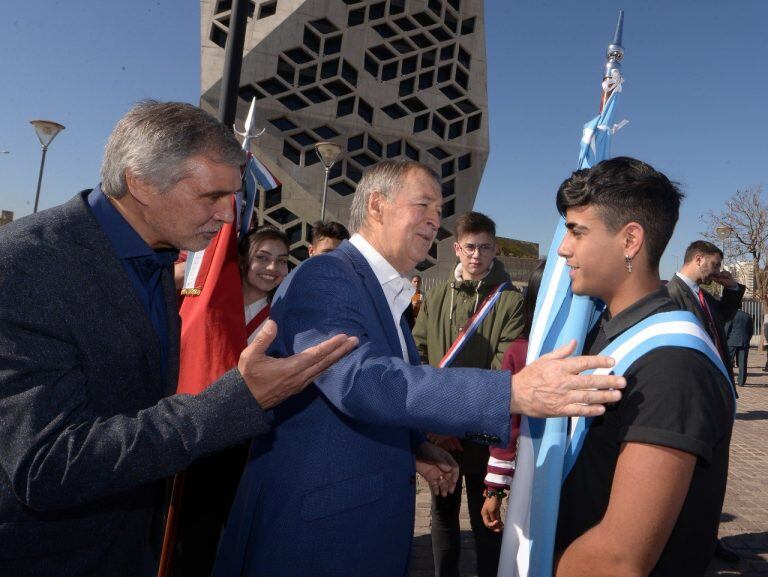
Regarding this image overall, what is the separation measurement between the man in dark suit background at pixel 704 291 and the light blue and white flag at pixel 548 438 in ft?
8.13

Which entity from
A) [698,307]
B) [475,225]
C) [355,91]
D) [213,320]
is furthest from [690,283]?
[355,91]

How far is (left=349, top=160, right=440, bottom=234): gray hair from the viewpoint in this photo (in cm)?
211

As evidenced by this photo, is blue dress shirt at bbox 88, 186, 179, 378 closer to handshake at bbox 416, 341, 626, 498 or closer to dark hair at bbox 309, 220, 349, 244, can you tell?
handshake at bbox 416, 341, 626, 498

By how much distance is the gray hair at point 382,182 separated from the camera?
2.11 meters

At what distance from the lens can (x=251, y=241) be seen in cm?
406

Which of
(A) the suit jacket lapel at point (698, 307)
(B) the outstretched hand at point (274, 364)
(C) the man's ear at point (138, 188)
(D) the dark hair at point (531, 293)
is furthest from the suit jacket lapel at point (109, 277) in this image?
(A) the suit jacket lapel at point (698, 307)

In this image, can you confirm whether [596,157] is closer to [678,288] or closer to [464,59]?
[678,288]

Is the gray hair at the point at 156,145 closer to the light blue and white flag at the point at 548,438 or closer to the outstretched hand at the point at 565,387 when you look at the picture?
the outstretched hand at the point at 565,387

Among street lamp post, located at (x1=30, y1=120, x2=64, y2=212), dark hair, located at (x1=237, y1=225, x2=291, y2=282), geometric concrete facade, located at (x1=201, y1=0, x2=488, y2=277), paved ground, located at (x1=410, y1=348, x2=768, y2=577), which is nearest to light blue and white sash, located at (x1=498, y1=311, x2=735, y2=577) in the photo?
paved ground, located at (x1=410, y1=348, x2=768, y2=577)

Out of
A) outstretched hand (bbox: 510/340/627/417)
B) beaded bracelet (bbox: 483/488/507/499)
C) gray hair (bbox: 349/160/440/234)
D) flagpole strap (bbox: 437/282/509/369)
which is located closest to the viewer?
outstretched hand (bbox: 510/340/627/417)

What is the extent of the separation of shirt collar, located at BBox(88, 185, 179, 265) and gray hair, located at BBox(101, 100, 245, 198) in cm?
4

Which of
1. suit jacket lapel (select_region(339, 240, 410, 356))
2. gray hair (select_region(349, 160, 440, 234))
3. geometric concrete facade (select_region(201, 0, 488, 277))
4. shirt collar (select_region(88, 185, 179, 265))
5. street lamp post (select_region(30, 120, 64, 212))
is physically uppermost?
geometric concrete facade (select_region(201, 0, 488, 277))

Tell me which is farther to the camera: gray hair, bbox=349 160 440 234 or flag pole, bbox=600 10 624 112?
flag pole, bbox=600 10 624 112

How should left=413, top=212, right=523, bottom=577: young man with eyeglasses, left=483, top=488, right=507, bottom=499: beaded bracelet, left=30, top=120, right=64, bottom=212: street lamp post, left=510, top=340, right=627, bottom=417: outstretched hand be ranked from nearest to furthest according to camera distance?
left=510, top=340, right=627, bottom=417: outstretched hand → left=483, top=488, right=507, bottom=499: beaded bracelet → left=413, top=212, right=523, bottom=577: young man with eyeglasses → left=30, top=120, right=64, bottom=212: street lamp post
